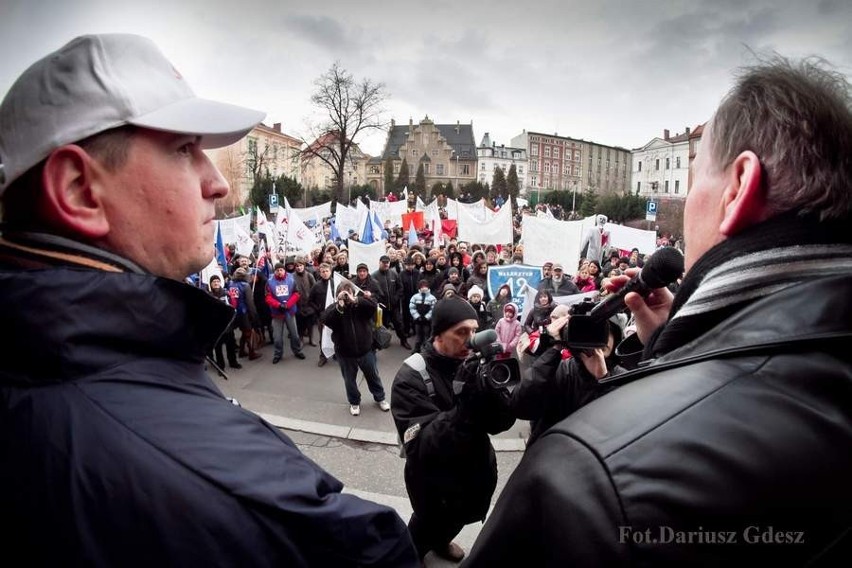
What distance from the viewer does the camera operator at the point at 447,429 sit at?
2.57 metres

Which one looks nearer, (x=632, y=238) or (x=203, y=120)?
(x=203, y=120)

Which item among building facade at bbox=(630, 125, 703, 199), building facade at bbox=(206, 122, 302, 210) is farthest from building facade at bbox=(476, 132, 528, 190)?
building facade at bbox=(206, 122, 302, 210)

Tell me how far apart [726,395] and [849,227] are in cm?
46

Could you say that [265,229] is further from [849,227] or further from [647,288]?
[849,227]

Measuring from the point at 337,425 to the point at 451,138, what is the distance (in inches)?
4000

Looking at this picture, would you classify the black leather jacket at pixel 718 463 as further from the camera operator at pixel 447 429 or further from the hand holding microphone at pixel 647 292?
the camera operator at pixel 447 429

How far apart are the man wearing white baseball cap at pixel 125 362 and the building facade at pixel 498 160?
106 meters

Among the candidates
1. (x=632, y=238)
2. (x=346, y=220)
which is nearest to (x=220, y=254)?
(x=346, y=220)

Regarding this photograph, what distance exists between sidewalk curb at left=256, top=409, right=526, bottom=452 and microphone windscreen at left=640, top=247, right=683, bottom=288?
4.18 metres

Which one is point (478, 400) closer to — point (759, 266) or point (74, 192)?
point (759, 266)

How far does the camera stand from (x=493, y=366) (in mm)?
2422

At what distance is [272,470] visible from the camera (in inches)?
32.0

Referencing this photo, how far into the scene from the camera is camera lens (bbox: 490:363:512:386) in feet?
7.92

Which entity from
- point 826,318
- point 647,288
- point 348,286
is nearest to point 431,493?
point 647,288
